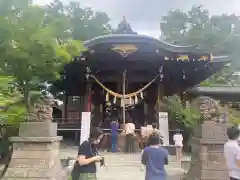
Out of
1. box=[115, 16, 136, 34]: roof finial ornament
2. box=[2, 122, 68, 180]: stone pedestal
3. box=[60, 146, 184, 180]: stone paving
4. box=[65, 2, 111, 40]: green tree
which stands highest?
box=[65, 2, 111, 40]: green tree

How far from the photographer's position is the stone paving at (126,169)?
30.8 feet

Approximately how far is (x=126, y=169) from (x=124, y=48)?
6.94 metres

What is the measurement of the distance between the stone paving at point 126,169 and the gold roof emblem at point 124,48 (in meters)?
5.48

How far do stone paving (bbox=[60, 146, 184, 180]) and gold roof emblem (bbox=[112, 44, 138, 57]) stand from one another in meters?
5.48

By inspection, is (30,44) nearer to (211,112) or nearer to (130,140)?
(211,112)

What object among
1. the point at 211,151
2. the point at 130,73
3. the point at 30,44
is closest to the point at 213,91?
the point at 130,73

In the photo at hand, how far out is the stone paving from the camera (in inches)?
369

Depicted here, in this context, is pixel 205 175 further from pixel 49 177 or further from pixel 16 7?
pixel 16 7

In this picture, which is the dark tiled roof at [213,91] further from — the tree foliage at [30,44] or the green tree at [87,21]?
the green tree at [87,21]

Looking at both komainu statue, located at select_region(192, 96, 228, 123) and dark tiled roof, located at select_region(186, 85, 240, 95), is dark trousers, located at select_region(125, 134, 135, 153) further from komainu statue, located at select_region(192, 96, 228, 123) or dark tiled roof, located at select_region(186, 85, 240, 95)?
dark tiled roof, located at select_region(186, 85, 240, 95)

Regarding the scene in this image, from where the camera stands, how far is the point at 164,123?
617 inches

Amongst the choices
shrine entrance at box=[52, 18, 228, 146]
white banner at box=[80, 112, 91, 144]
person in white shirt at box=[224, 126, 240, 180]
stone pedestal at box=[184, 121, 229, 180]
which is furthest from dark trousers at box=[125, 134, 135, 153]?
person in white shirt at box=[224, 126, 240, 180]

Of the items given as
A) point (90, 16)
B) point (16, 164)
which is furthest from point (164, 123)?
point (90, 16)

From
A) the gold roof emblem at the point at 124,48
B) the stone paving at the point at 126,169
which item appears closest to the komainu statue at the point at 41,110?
the stone paving at the point at 126,169
